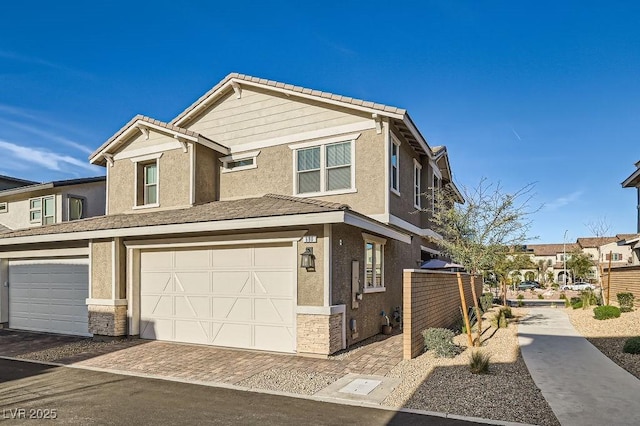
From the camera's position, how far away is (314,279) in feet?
34.6

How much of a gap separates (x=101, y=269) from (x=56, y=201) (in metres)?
10.9

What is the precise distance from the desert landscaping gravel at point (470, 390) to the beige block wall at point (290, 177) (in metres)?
5.16

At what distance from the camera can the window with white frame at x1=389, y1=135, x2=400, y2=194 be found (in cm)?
1389

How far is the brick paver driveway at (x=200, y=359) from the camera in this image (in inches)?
357

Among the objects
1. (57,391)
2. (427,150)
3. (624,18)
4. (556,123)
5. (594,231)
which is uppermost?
(624,18)

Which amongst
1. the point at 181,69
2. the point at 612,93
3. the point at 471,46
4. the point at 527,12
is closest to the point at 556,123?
the point at 612,93

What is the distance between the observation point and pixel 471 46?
15773mm

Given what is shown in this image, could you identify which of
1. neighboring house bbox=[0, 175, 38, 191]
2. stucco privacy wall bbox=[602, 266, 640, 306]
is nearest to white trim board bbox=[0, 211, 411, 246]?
stucco privacy wall bbox=[602, 266, 640, 306]

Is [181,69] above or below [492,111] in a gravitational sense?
above

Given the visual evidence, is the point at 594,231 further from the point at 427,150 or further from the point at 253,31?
the point at 253,31

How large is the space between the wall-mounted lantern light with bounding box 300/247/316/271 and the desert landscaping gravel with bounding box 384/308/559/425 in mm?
2994

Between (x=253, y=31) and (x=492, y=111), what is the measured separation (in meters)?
10.3

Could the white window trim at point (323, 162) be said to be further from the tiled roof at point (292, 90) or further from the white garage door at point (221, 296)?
the white garage door at point (221, 296)

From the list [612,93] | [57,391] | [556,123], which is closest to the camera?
[57,391]
